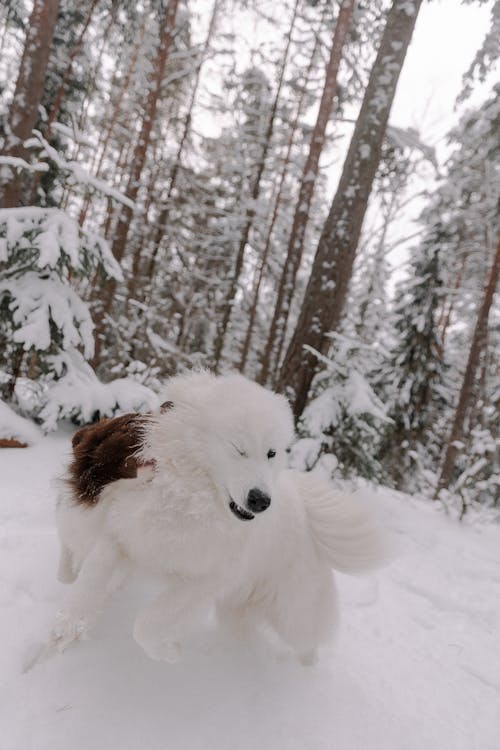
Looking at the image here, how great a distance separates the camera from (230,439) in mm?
1933

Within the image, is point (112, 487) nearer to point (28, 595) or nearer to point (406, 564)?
point (28, 595)

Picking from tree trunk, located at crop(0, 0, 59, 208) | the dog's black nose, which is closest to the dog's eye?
the dog's black nose

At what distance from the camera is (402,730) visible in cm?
218

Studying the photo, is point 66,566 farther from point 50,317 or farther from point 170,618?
point 50,317

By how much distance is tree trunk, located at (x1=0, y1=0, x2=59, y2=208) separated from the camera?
6852 mm

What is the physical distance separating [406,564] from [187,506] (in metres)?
3.27

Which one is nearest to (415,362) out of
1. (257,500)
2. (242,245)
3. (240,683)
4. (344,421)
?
(242,245)

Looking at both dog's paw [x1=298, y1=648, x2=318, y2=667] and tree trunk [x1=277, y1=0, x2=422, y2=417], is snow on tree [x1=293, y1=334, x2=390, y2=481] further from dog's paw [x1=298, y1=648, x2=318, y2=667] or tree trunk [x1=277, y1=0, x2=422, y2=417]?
dog's paw [x1=298, y1=648, x2=318, y2=667]

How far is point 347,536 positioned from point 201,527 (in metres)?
0.92

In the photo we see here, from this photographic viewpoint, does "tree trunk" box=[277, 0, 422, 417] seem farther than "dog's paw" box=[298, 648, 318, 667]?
Yes

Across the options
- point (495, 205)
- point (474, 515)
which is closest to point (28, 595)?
point (474, 515)

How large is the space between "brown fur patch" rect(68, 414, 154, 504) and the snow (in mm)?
2737

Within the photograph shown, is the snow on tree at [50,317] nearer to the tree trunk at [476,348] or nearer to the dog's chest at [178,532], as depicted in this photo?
the dog's chest at [178,532]

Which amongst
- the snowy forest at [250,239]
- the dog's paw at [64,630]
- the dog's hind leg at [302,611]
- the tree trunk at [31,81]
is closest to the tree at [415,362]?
the snowy forest at [250,239]
